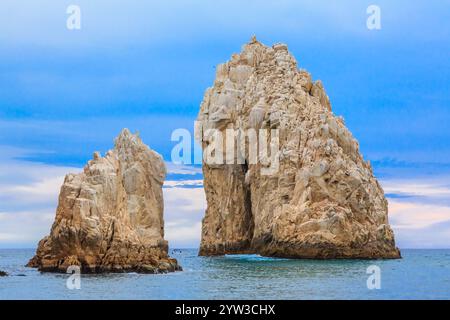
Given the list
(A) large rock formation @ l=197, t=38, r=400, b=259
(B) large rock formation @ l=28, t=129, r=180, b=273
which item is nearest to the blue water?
(B) large rock formation @ l=28, t=129, r=180, b=273

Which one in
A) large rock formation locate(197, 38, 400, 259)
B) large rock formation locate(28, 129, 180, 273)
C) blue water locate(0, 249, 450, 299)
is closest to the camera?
blue water locate(0, 249, 450, 299)

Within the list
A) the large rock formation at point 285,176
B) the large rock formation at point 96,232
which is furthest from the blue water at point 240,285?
the large rock formation at point 285,176

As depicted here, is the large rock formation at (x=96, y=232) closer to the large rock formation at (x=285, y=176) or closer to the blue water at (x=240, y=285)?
the blue water at (x=240, y=285)

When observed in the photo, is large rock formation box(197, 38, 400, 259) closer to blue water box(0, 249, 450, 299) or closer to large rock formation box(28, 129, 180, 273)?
blue water box(0, 249, 450, 299)

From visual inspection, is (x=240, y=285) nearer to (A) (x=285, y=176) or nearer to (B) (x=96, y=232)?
(B) (x=96, y=232)

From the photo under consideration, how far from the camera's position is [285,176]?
307 feet

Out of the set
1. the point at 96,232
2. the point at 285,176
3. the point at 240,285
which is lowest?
the point at 240,285

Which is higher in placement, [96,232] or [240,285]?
[96,232]

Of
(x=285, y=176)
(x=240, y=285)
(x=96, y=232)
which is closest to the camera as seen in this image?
(x=240, y=285)

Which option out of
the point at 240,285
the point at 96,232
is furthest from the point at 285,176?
the point at 240,285

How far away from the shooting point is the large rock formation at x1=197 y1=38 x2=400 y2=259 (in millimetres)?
85500

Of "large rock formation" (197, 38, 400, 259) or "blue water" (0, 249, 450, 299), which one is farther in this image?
"large rock formation" (197, 38, 400, 259)
